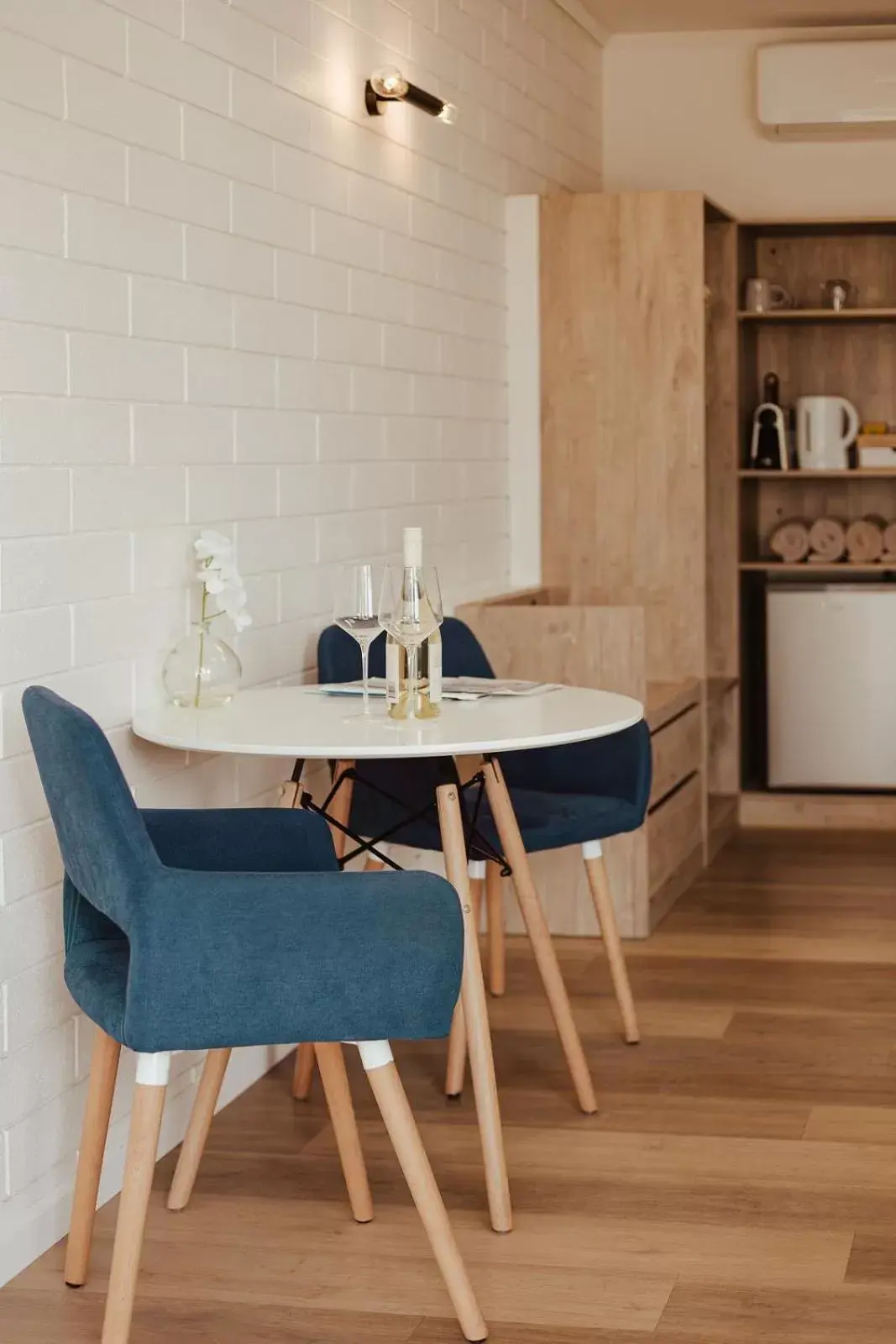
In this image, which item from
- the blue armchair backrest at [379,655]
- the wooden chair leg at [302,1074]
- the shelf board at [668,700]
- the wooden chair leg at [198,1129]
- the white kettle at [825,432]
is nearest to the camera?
the wooden chair leg at [198,1129]

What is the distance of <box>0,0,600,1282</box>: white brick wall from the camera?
2555 mm

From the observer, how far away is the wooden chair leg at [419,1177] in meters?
2.21

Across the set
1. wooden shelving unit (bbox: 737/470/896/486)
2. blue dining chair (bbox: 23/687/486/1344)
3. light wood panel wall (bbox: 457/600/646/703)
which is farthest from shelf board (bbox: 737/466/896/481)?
blue dining chair (bbox: 23/687/486/1344)

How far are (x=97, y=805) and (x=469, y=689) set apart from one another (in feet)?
3.72

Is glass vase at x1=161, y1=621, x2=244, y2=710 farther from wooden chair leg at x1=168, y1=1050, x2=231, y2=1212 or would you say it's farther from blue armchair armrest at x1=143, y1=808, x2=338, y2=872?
wooden chair leg at x1=168, y1=1050, x2=231, y2=1212

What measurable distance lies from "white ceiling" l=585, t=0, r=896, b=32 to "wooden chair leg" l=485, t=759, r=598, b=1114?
350cm

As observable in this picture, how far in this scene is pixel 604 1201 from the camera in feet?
8.94

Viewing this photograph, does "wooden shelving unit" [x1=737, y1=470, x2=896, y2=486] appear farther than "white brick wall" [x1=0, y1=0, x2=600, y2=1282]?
Yes

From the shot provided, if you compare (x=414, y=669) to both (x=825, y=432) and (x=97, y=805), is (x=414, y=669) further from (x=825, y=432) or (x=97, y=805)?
(x=825, y=432)

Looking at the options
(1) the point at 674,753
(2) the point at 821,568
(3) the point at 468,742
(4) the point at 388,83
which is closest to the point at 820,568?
(2) the point at 821,568

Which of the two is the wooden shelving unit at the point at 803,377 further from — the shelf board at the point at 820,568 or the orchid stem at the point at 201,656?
the orchid stem at the point at 201,656

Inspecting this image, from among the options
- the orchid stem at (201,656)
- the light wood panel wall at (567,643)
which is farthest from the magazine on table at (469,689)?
the light wood panel wall at (567,643)

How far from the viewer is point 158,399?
295 cm

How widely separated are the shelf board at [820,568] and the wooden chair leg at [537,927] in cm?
279
